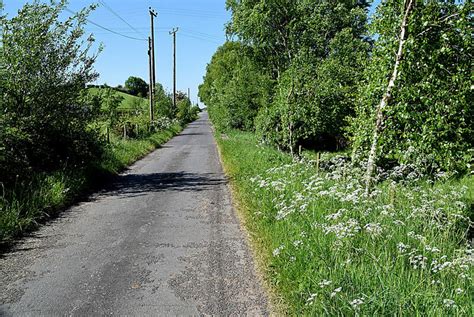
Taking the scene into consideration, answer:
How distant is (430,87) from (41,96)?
9.04 meters

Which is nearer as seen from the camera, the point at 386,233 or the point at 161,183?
the point at 386,233

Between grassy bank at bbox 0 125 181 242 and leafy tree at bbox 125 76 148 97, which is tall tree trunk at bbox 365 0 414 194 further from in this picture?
leafy tree at bbox 125 76 148 97

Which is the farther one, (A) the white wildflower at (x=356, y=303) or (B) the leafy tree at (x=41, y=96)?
(B) the leafy tree at (x=41, y=96)

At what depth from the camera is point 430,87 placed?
863cm

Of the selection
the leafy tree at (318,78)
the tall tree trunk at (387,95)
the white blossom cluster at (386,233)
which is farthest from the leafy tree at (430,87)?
the white blossom cluster at (386,233)

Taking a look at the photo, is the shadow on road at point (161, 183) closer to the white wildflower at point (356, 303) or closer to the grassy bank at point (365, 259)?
the grassy bank at point (365, 259)

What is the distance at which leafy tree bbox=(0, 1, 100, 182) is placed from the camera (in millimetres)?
9000

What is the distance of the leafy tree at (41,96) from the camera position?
9.00m

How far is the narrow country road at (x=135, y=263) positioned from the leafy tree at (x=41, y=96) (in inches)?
70.3

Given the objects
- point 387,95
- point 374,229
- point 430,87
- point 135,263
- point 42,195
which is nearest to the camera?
point 374,229

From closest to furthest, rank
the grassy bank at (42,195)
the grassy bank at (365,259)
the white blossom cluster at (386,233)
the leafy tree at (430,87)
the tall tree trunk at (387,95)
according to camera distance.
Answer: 1. the grassy bank at (365,259)
2. the white blossom cluster at (386,233)
3. the grassy bank at (42,195)
4. the leafy tree at (430,87)
5. the tall tree trunk at (387,95)

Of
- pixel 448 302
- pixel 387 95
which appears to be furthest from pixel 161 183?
pixel 448 302

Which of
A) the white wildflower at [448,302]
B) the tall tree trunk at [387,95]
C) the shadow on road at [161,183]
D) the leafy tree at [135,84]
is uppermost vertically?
the leafy tree at [135,84]

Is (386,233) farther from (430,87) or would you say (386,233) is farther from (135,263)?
(430,87)
